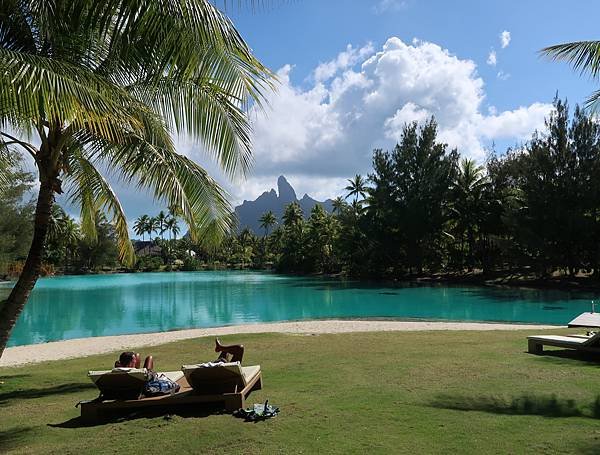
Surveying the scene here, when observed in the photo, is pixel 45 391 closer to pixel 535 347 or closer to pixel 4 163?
pixel 4 163

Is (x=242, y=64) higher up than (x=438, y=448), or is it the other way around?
(x=242, y=64)

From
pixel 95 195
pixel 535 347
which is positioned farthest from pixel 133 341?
pixel 535 347

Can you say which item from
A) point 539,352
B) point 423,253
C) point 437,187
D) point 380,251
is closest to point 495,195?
point 437,187

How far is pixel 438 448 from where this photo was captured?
362 centimetres

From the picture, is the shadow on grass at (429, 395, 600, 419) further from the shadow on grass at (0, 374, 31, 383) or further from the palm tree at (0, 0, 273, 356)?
the shadow on grass at (0, 374, 31, 383)

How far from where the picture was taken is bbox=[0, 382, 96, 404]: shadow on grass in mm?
6184

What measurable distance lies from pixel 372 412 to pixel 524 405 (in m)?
1.41

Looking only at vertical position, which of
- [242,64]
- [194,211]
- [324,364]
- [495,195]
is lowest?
[324,364]

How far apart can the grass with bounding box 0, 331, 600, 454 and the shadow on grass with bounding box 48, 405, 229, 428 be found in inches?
1.2

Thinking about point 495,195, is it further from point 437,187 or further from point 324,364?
point 324,364

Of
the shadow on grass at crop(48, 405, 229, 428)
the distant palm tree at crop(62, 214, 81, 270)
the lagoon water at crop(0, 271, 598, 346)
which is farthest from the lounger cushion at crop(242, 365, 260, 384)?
the distant palm tree at crop(62, 214, 81, 270)

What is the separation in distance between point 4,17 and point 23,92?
257cm

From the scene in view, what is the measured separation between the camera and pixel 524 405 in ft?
15.3

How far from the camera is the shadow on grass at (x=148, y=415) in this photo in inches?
186
